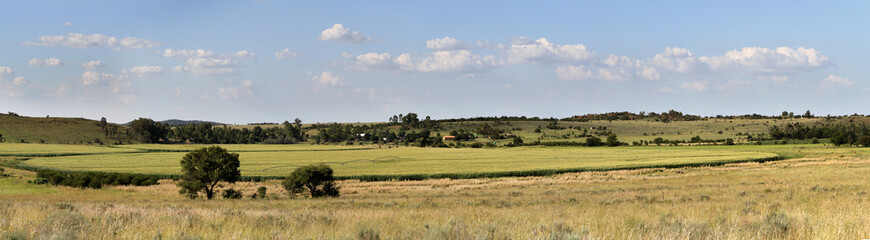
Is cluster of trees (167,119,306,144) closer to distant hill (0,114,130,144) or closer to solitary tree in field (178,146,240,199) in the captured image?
distant hill (0,114,130,144)

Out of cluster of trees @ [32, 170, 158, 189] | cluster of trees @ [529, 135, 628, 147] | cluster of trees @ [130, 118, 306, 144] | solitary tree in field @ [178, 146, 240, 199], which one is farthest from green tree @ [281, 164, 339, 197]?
cluster of trees @ [130, 118, 306, 144]

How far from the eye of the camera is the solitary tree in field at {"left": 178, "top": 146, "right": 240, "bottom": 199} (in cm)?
4641

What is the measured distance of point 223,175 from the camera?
46.6 meters

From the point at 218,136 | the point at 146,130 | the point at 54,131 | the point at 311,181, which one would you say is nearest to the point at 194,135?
the point at 218,136

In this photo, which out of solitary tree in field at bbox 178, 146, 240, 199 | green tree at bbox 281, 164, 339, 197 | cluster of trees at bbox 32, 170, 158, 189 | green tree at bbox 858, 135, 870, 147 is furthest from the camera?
green tree at bbox 858, 135, 870, 147

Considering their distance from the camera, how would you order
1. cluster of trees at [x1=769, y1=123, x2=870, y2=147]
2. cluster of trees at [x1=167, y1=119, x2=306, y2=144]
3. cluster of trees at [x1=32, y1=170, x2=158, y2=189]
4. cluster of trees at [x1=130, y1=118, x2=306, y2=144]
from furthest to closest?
cluster of trees at [x1=167, y1=119, x2=306, y2=144] < cluster of trees at [x1=130, y1=118, x2=306, y2=144] < cluster of trees at [x1=769, y1=123, x2=870, y2=147] < cluster of trees at [x1=32, y1=170, x2=158, y2=189]

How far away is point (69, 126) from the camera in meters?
187

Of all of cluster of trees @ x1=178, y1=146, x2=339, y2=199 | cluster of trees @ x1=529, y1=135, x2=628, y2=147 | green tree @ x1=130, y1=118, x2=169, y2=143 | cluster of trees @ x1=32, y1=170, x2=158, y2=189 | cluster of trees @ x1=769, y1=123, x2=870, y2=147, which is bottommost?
cluster of trees @ x1=32, y1=170, x2=158, y2=189

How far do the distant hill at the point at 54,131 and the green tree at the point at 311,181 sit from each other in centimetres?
15043

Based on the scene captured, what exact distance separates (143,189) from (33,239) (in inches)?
2176

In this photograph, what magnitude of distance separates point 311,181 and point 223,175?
7128 millimetres

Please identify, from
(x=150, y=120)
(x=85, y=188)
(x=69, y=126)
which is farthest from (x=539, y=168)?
(x=69, y=126)

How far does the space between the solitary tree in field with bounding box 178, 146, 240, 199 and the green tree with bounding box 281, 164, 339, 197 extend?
A: 15.9 feet

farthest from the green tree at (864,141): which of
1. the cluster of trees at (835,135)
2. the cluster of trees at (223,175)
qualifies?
the cluster of trees at (223,175)
